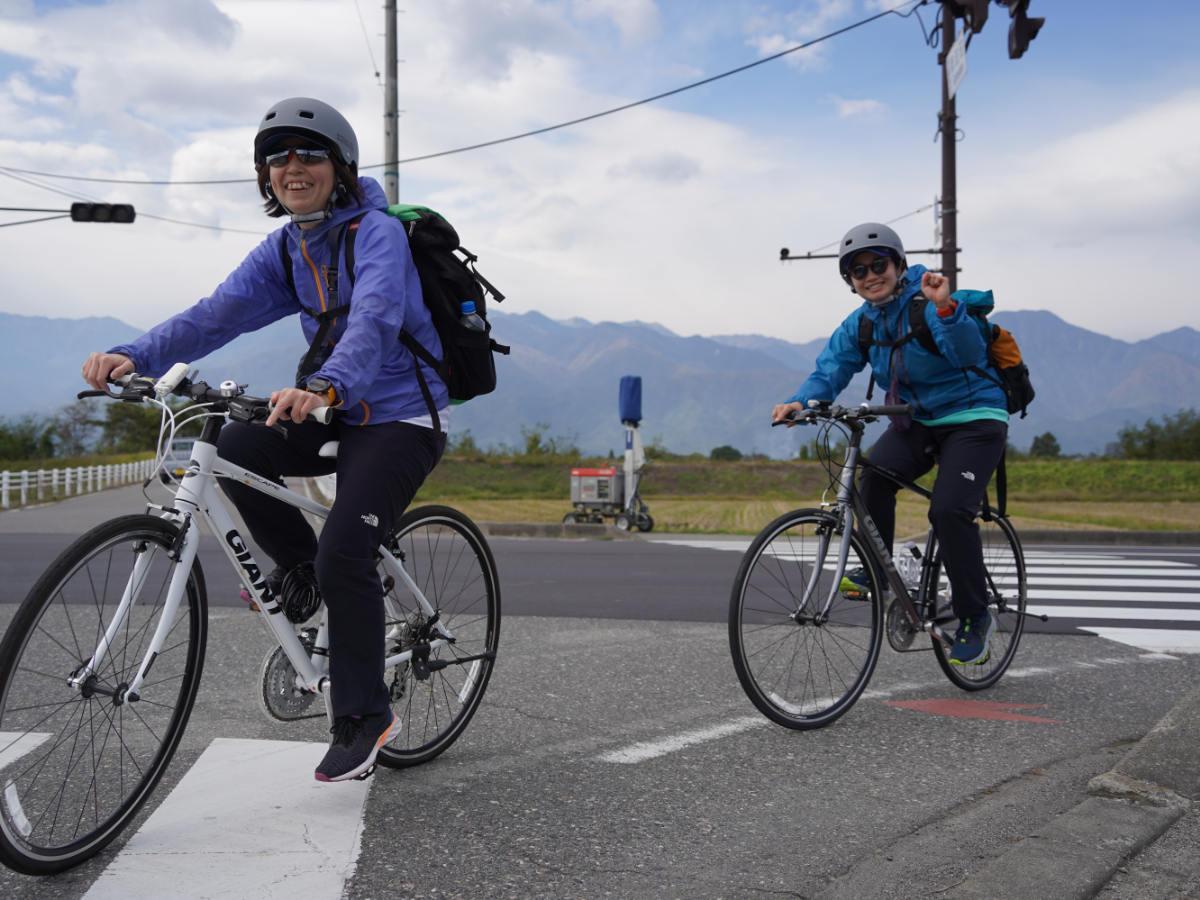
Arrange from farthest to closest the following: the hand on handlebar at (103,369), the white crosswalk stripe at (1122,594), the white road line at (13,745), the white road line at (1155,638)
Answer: the white crosswalk stripe at (1122,594) < the white road line at (1155,638) < the hand on handlebar at (103,369) < the white road line at (13,745)

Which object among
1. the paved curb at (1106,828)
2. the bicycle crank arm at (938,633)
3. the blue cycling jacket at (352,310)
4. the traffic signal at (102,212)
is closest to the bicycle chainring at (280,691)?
the blue cycling jacket at (352,310)

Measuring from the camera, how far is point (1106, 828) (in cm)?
232

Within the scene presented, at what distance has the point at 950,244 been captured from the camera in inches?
581

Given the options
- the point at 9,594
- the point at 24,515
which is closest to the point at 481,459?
the point at 24,515

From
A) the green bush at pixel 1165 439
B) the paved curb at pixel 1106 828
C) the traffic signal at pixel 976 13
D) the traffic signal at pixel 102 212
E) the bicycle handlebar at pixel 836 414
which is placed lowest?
the paved curb at pixel 1106 828

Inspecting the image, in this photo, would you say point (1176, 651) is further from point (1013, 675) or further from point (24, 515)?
point (24, 515)

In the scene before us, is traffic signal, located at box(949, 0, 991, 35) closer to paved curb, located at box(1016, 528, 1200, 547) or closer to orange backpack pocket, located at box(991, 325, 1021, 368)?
orange backpack pocket, located at box(991, 325, 1021, 368)

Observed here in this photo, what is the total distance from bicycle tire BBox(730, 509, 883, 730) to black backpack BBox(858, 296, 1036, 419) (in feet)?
2.79

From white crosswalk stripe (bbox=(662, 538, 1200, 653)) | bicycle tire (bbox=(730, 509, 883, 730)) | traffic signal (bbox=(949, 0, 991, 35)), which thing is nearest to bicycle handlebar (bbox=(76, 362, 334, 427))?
bicycle tire (bbox=(730, 509, 883, 730))

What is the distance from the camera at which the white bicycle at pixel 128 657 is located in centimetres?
→ 208

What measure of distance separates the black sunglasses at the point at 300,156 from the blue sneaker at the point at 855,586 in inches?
97.7

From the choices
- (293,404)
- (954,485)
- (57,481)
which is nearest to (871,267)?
(954,485)

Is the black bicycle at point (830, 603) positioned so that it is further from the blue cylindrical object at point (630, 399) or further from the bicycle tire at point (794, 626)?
the blue cylindrical object at point (630, 399)

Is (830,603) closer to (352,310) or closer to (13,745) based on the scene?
(352,310)
